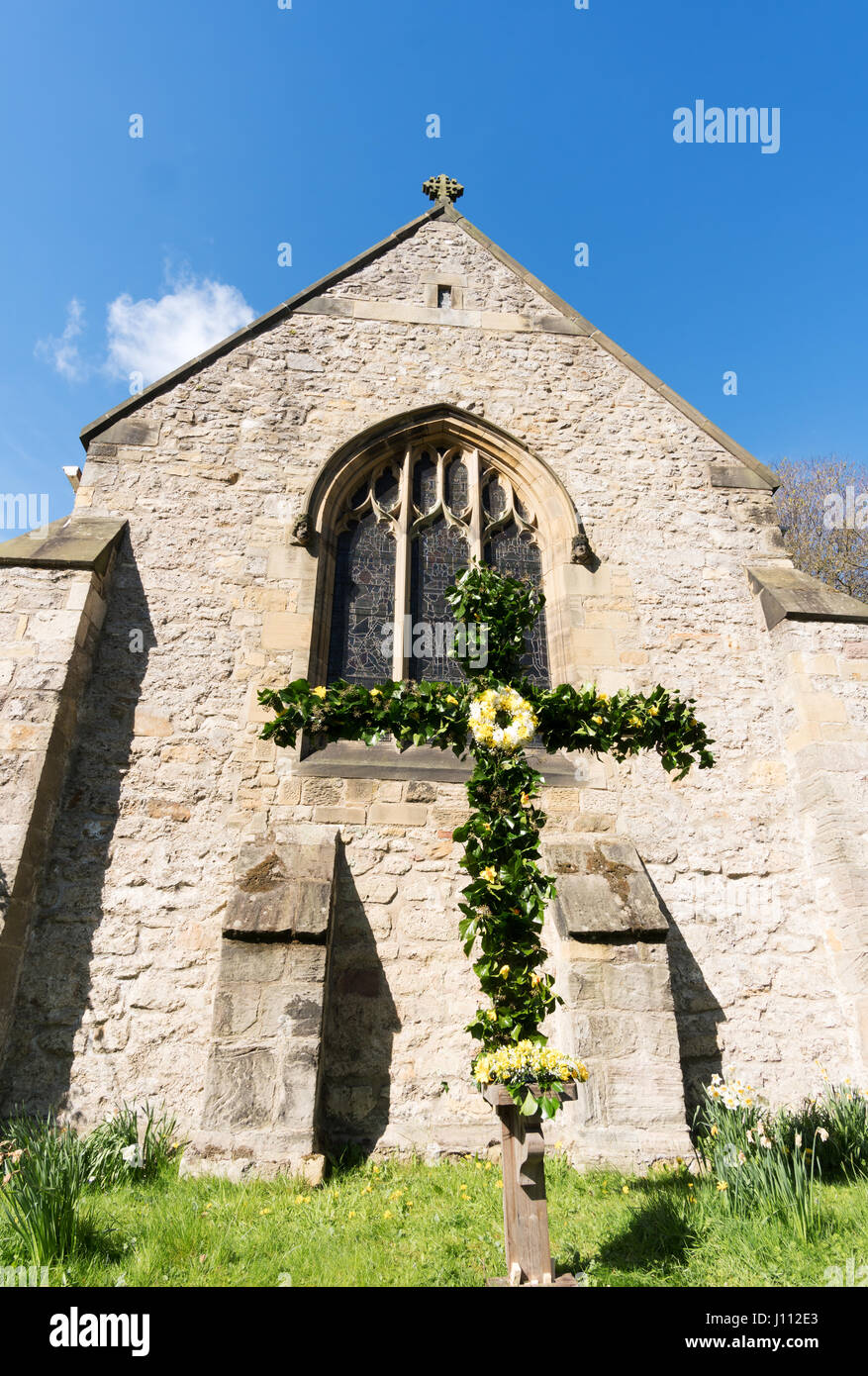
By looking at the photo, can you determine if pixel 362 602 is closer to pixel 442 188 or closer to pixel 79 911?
pixel 79 911

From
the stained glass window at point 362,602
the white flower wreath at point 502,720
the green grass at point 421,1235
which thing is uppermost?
the stained glass window at point 362,602

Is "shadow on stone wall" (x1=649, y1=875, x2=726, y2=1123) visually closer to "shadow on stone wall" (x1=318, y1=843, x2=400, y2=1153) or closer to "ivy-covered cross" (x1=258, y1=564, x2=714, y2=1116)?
"shadow on stone wall" (x1=318, y1=843, x2=400, y2=1153)

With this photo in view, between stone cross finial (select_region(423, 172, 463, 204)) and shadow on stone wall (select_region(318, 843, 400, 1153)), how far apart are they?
7764 millimetres

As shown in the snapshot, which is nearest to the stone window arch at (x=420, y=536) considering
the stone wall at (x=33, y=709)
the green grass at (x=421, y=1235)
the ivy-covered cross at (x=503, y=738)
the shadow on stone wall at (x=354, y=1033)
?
the stone wall at (x=33, y=709)

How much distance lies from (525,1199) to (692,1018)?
3.07 m

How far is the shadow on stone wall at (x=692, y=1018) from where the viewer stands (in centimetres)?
538

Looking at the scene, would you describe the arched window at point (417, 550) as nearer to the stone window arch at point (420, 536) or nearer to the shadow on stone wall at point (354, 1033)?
the stone window arch at point (420, 536)

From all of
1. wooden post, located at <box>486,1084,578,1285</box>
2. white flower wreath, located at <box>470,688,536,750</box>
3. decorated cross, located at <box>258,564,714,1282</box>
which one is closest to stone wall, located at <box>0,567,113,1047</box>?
decorated cross, located at <box>258,564,714,1282</box>

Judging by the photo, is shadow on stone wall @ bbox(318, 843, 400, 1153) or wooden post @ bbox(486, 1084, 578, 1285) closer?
wooden post @ bbox(486, 1084, 578, 1285)

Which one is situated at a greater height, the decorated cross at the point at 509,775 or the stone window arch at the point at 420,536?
the stone window arch at the point at 420,536

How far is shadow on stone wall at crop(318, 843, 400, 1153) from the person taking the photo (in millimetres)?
5020

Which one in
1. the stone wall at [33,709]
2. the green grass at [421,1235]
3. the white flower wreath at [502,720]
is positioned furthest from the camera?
the stone wall at [33,709]

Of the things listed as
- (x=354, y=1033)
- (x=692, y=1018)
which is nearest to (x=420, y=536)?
(x=354, y=1033)
